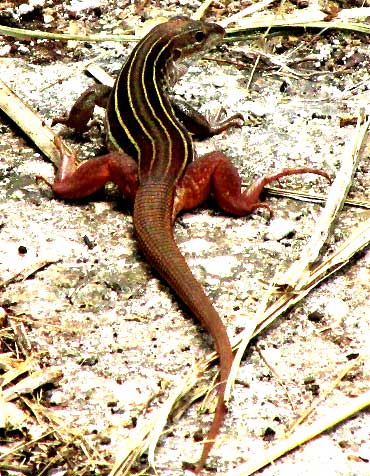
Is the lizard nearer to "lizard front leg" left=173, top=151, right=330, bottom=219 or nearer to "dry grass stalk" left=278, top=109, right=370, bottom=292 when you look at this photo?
"lizard front leg" left=173, top=151, right=330, bottom=219

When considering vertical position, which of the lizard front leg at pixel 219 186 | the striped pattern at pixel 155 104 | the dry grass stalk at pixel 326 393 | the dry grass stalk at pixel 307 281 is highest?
the striped pattern at pixel 155 104

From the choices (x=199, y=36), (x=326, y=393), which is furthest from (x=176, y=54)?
(x=326, y=393)

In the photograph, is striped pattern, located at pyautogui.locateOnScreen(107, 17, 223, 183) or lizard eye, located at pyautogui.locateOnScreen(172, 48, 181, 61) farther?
lizard eye, located at pyautogui.locateOnScreen(172, 48, 181, 61)

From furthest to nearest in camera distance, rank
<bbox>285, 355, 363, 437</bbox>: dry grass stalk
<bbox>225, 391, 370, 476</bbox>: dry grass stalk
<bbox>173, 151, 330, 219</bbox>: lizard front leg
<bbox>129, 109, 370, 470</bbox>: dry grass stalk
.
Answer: <bbox>173, 151, 330, 219</bbox>: lizard front leg
<bbox>129, 109, 370, 470</bbox>: dry grass stalk
<bbox>285, 355, 363, 437</bbox>: dry grass stalk
<bbox>225, 391, 370, 476</bbox>: dry grass stalk

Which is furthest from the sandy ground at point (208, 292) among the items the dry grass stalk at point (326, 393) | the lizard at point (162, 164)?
the lizard at point (162, 164)

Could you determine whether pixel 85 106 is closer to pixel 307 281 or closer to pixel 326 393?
pixel 307 281

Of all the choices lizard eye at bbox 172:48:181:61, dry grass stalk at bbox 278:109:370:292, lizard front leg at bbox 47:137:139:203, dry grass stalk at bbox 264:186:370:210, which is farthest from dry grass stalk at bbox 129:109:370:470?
lizard eye at bbox 172:48:181:61

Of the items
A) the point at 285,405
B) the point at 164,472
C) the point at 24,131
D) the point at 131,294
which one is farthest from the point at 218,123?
the point at 164,472

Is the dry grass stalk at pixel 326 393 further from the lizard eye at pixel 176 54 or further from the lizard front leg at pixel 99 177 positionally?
the lizard eye at pixel 176 54
